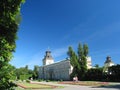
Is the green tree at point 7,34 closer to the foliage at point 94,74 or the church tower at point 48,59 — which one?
the foliage at point 94,74

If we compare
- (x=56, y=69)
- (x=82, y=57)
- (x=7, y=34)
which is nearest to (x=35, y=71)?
(x=56, y=69)

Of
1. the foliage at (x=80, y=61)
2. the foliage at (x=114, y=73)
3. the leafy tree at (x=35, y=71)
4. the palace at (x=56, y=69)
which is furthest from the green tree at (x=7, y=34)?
the leafy tree at (x=35, y=71)

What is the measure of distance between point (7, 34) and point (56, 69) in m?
86.1

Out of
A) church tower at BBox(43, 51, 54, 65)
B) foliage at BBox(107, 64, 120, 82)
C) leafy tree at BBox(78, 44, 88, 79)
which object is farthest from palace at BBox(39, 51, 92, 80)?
foliage at BBox(107, 64, 120, 82)

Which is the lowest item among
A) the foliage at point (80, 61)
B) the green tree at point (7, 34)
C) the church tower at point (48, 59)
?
the green tree at point (7, 34)

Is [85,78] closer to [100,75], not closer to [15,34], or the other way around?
[100,75]

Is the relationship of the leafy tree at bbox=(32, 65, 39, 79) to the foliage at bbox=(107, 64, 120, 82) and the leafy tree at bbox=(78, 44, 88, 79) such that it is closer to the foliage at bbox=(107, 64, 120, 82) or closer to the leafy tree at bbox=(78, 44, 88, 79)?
the leafy tree at bbox=(78, 44, 88, 79)

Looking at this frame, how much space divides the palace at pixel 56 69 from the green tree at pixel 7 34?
7075cm

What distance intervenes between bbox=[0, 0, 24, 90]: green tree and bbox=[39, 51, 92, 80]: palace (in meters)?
70.8

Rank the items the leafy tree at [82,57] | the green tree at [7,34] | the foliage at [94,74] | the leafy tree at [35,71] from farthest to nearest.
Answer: the leafy tree at [35,71] → the leafy tree at [82,57] → the foliage at [94,74] → the green tree at [7,34]

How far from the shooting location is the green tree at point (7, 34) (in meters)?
7.01

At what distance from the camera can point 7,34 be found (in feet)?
24.8

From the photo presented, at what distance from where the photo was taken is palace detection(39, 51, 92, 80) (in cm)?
8021

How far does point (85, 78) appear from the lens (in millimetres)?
59969
